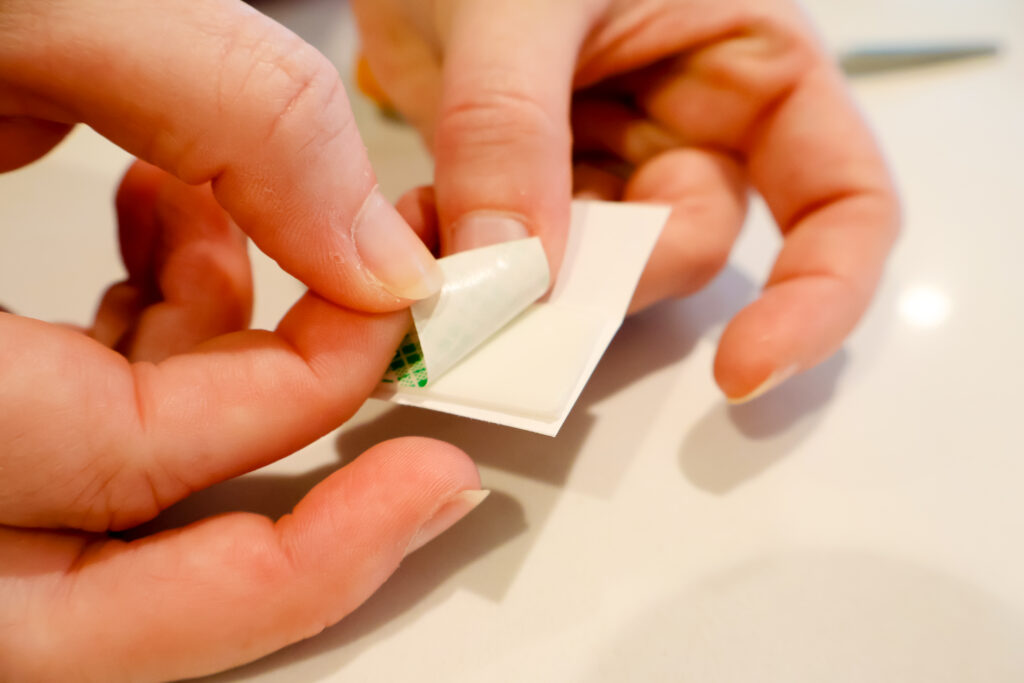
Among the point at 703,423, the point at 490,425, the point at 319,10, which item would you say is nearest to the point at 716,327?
the point at 703,423

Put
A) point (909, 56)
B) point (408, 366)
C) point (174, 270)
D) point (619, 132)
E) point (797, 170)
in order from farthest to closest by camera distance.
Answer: point (909, 56) < point (619, 132) < point (797, 170) < point (174, 270) < point (408, 366)

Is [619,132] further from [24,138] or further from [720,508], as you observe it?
[24,138]

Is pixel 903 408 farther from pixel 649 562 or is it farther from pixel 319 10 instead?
pixel 319 10

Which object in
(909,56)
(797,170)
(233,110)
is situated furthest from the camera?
(909,56)

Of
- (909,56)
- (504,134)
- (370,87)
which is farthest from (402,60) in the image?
(909,56)

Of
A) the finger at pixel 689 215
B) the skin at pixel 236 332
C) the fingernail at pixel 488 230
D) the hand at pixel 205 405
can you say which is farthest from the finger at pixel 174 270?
the finger at pixel 689 215
